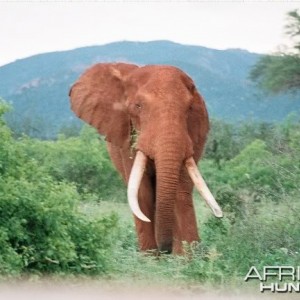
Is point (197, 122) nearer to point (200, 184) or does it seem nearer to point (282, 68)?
point (200, 184)

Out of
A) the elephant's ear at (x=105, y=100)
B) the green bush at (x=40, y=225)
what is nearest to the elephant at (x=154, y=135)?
the elephant's ear at (x=105, y=100)

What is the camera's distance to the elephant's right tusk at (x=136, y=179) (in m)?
4.86

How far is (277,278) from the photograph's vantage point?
4.57m

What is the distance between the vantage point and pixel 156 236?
500cm

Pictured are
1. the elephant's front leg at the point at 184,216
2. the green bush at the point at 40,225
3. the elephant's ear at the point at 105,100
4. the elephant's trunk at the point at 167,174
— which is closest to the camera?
the green bush at the point at 40,225

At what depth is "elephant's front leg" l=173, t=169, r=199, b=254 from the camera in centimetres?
495

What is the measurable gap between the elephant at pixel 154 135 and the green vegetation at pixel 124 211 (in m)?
0.07

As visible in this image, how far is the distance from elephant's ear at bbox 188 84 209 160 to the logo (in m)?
0.62

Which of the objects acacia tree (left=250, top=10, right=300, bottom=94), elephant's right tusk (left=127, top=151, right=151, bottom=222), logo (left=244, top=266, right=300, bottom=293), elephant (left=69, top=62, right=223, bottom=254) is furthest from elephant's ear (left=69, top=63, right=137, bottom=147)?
logo (left=244, top=266, right=300, bottom=293)

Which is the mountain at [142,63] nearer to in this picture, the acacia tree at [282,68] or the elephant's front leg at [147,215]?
the acacia tree at [282,68]

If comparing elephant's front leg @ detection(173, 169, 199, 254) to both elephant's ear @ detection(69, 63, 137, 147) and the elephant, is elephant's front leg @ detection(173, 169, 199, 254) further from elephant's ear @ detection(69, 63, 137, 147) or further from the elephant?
elephant's ear @ detection(69, 63, 137, 147)

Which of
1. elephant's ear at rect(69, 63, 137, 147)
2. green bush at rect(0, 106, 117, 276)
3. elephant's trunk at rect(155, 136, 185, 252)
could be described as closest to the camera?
green bush at rect(0, 106, 117, 276)

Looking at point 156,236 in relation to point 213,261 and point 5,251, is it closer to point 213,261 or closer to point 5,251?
point 213,261

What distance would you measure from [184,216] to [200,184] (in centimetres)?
19
